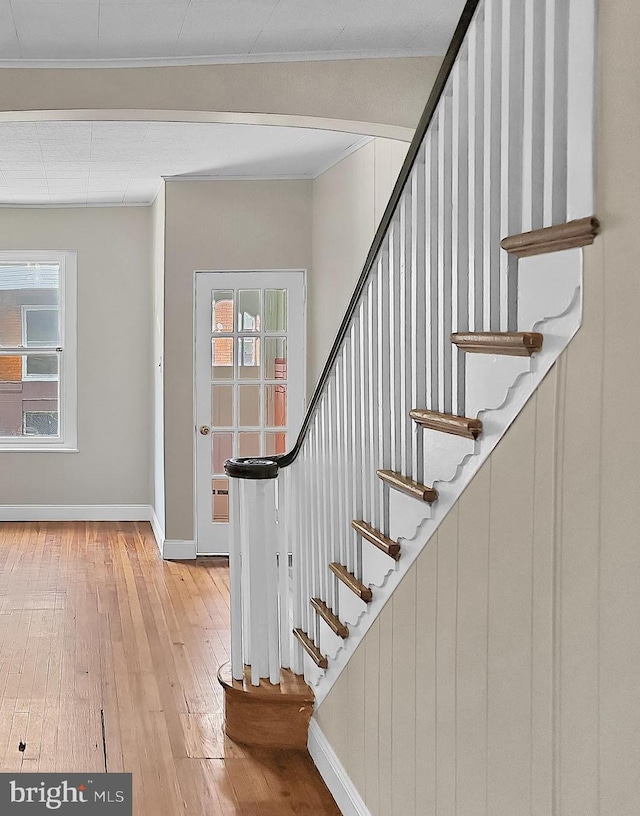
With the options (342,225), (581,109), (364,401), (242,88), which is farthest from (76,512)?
(581,109)

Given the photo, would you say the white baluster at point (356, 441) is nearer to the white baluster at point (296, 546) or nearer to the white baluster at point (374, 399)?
the white baluster at point (374, 399)

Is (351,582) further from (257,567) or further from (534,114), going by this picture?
(534,114)

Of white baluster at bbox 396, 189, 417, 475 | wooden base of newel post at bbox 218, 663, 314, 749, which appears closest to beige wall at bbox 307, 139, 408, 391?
white baluster at bbox 396, 189, 417, 475

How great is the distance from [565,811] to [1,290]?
7545mm

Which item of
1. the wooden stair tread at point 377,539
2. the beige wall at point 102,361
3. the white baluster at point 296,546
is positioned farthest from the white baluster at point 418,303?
the beige wall at point 102,361

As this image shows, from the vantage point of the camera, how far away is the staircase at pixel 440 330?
161cm

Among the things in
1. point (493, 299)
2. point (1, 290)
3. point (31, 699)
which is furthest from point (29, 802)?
point (1, 290)

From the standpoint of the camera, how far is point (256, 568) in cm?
348

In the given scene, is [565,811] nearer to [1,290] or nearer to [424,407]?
[424,407]

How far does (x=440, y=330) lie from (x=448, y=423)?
0.25 metres

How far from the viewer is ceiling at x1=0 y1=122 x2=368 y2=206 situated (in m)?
5.25

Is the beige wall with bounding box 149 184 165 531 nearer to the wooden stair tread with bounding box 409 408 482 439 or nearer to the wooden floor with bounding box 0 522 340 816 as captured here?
the wooden floor with bounding box 0 522 340 816

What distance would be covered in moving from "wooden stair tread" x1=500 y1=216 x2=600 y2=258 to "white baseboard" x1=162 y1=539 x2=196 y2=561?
537 centimetres

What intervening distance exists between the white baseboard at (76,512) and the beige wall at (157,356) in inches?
10.2
